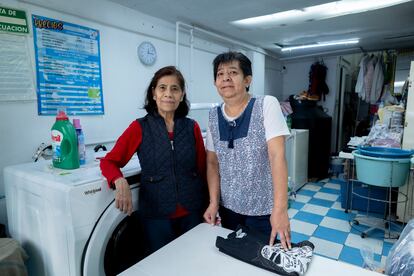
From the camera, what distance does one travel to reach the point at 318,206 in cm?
332

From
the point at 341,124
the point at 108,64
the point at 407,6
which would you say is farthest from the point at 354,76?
the point at 108,64

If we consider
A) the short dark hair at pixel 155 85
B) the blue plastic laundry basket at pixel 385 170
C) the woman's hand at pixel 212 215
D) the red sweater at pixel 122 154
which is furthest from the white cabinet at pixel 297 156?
the red sweater at pixel 122 154

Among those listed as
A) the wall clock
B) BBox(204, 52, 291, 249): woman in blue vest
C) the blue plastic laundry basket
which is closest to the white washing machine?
BBox(204, 52, 291, 249): woman in blue vest

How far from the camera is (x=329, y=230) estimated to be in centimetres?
269

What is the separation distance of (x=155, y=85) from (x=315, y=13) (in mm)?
2190

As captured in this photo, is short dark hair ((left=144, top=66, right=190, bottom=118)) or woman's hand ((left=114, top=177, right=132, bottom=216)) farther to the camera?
short dark hair ((left=144, top=66, right=190, bottom=118))

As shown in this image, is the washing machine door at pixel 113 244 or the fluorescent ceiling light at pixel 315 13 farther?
the fluorescent ceiling light at pixel 315 13

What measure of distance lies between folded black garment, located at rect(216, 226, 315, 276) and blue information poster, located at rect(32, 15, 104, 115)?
5.59 ft

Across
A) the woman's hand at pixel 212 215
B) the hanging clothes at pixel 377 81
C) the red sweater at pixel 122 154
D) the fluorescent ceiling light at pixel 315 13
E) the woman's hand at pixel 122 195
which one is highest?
the fluorescent ceiling light at pixel 315 13

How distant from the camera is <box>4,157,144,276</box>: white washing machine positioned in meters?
1.06

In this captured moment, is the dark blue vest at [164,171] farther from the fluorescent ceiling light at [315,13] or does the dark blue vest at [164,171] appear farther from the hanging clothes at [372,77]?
the hanging clothes at [372,77]

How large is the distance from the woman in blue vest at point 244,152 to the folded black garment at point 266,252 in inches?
7.0

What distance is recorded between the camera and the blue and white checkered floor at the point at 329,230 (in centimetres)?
228

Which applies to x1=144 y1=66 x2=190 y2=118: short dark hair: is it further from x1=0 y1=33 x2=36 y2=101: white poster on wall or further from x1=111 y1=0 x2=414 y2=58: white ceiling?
x1=111 y1=0 x2=414 y2=58: white ceiling
